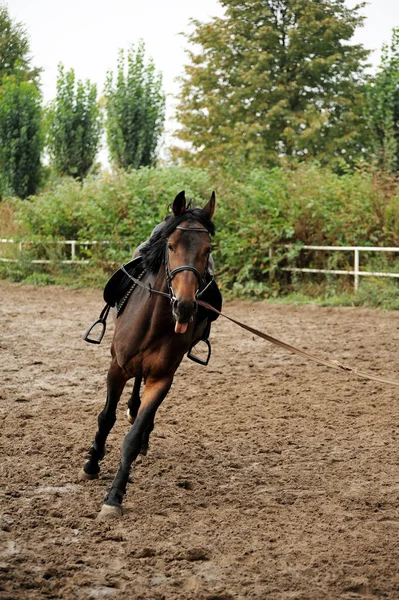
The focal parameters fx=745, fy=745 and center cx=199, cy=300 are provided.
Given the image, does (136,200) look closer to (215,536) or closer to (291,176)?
(291,176)

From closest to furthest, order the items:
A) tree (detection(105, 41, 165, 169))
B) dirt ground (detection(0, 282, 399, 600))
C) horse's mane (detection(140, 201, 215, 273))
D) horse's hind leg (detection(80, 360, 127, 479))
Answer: dirt ground (detection(0, 282, 399, 600)), horse's mane (detection(140, 201, 215, 273)), horse's hind leg (detection(80, 360, 127, 479)), tree (detection(105, 41, 165, 169))

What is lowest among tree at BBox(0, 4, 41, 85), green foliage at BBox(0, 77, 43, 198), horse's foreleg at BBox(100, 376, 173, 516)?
horse's foreleg at BBox(100, 376, 173, 516)

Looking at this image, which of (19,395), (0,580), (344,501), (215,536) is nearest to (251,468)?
(344,501)


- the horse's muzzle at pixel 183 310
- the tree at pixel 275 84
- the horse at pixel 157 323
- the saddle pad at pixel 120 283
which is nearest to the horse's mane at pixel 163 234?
the horse at pixel 157 323

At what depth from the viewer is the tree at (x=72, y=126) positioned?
115 feet

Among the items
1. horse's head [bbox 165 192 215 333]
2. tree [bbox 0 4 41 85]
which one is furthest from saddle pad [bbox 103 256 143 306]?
tree [bbox 0 4 41 85]

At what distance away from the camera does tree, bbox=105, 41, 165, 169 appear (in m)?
33.0

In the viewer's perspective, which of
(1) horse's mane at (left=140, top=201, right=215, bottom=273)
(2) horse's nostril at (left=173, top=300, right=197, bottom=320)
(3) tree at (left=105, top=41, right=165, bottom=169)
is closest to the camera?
(2) horse's nostril at (left=173, top=300, right=197, bottom=320)

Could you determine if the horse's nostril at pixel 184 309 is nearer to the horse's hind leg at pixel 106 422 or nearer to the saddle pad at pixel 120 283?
the horse's hind leg at pixel 106 422

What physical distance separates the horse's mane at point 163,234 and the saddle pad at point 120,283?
15 cm

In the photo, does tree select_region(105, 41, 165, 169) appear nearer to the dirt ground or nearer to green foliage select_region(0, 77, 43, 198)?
green foliage select_region(0, 77, 43, 198)

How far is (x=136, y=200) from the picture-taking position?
2048 cm

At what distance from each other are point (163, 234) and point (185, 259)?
0.38 metres

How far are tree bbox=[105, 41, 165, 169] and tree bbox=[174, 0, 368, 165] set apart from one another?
3042 millimetres
